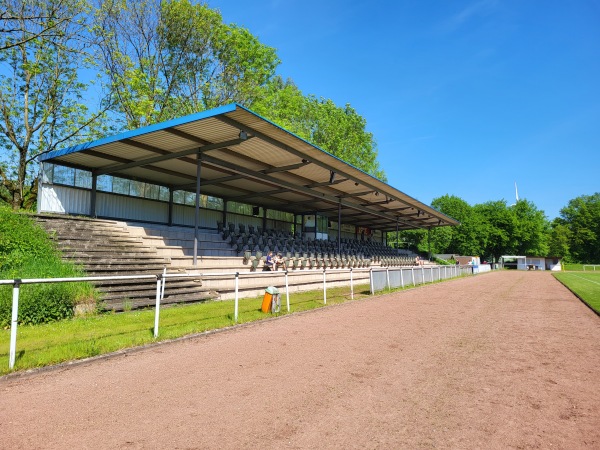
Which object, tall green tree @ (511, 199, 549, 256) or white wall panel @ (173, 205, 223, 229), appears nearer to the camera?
white wall panel @ (173, 205, 223, 229)

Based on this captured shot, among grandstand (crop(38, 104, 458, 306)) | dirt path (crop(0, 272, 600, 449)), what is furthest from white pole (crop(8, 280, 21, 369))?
grandstand (crop(38, 104, 458, 306))

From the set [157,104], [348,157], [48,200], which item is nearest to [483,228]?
[348,157]

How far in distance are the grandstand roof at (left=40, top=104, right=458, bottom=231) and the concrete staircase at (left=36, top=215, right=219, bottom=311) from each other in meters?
3.14

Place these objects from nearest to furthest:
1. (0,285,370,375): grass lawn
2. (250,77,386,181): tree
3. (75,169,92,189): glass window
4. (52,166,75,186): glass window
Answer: (0,285,370,375): grass lawn, (52,166,75,186): glass window, (75,169,92,189): glass window, (250,77,386,181): tree

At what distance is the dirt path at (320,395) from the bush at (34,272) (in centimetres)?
344

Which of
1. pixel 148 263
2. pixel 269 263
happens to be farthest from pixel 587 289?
pixel 148 263

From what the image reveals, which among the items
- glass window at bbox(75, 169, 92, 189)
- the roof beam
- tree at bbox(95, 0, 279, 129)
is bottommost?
glass window at bbox(75, 169, 92, 189)

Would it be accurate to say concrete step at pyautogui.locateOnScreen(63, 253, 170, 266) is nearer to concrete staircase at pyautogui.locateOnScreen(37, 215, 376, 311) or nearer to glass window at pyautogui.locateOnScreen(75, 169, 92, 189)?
concrete staircase at pyautogui.locateOnScreen(37, 215, 376, 311)

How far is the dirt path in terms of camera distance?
338 cm

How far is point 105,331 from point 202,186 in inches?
575

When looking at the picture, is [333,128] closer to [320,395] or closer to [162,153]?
[162,153]

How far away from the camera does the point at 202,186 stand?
2123 cm

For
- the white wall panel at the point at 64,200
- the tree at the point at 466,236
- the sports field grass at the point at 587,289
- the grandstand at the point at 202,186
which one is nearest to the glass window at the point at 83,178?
the grandstand at the point at 202,186

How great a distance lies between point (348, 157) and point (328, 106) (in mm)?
6892
